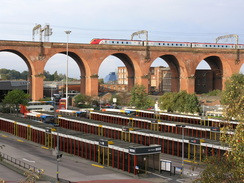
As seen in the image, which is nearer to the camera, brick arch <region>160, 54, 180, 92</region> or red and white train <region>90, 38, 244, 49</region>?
red and white train <region>90, 38, 244, 49</region>

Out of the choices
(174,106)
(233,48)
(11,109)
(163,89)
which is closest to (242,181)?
(174,106)

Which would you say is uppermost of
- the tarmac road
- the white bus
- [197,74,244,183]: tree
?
[197,74,244,183]: tree

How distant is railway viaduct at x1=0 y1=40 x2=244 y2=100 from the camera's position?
89250 millimetres

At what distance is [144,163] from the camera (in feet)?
102

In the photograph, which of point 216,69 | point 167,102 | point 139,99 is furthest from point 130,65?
point 167,102

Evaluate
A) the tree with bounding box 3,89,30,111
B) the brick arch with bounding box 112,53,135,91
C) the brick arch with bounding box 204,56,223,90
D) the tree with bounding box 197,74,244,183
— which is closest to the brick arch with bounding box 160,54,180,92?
the brick arch with bounding box 112,53,135,91

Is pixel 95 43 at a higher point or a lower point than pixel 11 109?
higher

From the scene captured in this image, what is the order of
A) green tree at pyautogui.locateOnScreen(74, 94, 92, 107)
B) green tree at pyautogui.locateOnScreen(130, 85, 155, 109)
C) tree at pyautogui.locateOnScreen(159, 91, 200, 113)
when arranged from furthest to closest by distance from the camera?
1. green tree at pyautogui.locateOnScreen(74, 94, 92, 107)
2. green tree at pyautogui.locateOnScreen(130, 85, 155, 109)
3. tree at pyautogui.locateOnScreen(159, 91, 200, 113)

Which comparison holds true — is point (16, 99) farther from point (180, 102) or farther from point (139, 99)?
point (180, 102)

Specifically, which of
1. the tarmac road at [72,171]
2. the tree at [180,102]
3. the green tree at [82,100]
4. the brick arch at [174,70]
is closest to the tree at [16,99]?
the green tree at [82,100]

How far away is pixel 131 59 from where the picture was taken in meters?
101

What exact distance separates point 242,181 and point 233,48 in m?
104

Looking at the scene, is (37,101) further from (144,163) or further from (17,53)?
(144,163)

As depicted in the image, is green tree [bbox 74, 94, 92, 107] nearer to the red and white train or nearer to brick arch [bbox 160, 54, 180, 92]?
the red and white train
